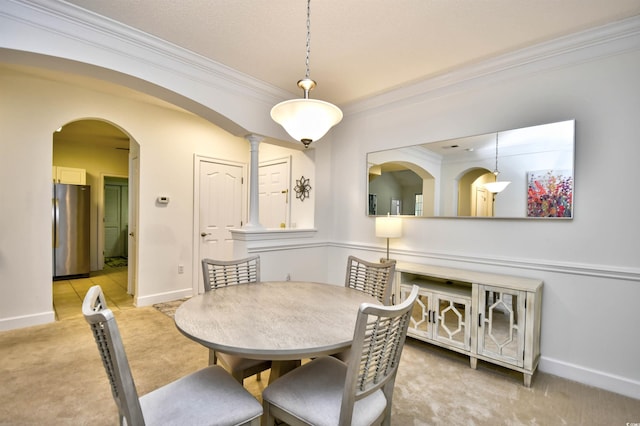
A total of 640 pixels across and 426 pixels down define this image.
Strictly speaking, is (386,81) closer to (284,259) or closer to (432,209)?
(432,209)

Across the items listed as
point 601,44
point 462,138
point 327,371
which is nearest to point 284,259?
point 327,371

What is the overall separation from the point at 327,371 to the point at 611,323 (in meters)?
2.21

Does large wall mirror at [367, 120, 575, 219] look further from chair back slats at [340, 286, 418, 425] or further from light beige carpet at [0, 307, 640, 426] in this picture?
chair back slats at [340, 286, 418, 425]

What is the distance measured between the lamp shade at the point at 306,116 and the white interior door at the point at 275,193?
2513mm

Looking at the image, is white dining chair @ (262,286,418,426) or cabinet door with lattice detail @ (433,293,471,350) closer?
white dining chair @ (262,286,418,426)

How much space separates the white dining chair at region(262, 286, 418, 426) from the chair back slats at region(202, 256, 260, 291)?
1.09 metres

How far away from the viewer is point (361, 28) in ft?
7.29

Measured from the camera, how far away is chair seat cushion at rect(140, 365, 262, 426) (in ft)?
3.82

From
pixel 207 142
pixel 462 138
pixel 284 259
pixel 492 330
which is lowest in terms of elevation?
pixel 492 330

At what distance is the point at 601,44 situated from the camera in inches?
86.4

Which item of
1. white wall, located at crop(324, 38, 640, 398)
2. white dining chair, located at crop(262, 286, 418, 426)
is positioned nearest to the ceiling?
white wall, located at crop(324, 38, 640, 398)

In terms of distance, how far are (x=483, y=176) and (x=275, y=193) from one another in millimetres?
2902

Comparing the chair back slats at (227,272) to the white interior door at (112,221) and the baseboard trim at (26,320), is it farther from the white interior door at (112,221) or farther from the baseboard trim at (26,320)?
the white interior door at (112,221)

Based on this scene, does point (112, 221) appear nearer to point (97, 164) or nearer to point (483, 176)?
point (97, 164)
